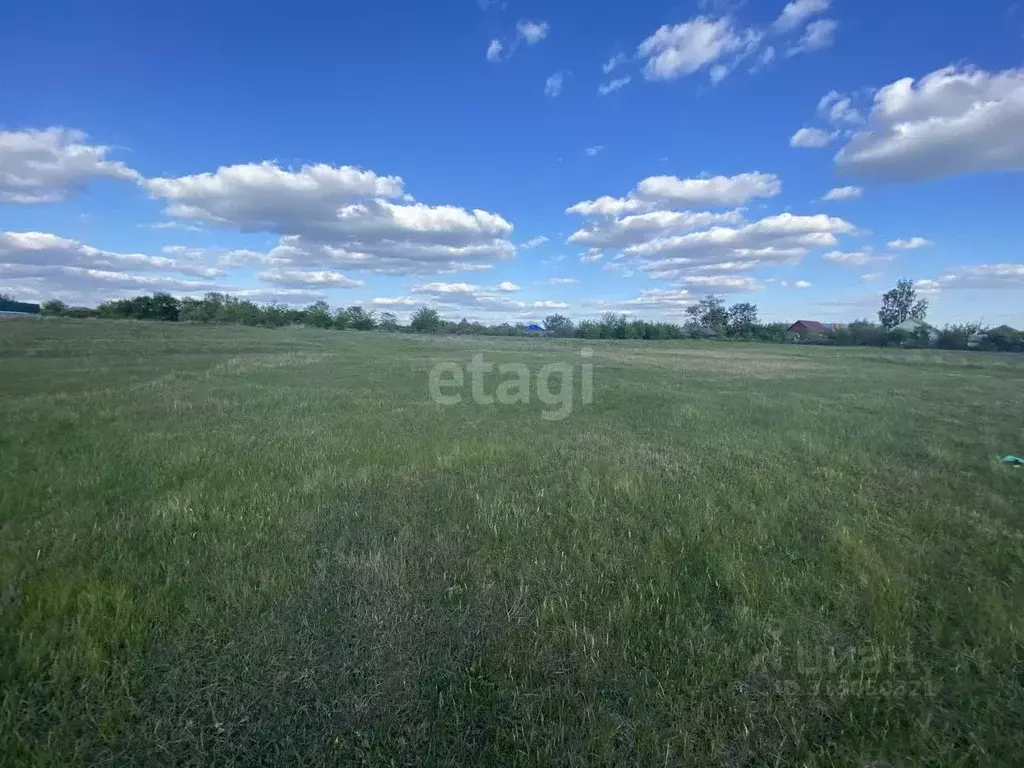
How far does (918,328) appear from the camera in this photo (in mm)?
78500

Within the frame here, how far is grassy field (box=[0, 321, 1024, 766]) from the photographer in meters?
2.77

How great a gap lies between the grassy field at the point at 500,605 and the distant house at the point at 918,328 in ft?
278

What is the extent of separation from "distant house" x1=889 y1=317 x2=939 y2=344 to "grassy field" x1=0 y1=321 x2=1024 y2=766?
84682 millimetres

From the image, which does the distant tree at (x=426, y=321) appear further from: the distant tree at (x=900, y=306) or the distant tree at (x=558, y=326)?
the distant tree at (x=900, y=306)

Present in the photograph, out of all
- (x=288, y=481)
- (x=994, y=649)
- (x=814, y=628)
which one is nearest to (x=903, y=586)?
(x=994, y=649)

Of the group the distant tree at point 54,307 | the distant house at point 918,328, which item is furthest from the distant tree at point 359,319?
the distant house at point 918,328

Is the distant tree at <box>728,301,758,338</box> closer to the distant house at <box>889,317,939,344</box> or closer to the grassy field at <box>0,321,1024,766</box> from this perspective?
the distant house at <box>889,317,939,344</box>

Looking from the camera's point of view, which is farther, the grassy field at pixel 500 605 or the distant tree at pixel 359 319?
the distant tree at pixel 359 319

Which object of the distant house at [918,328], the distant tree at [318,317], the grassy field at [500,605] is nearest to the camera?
the grassy field at [500,605]

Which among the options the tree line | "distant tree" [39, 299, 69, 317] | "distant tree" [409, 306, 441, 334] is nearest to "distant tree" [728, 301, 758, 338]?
the tree line

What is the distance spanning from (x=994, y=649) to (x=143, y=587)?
21.3 ft

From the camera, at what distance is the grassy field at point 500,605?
2.77m

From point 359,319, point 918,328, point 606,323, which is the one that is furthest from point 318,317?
point 918,328

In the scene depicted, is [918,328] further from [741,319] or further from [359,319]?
[359,319]
